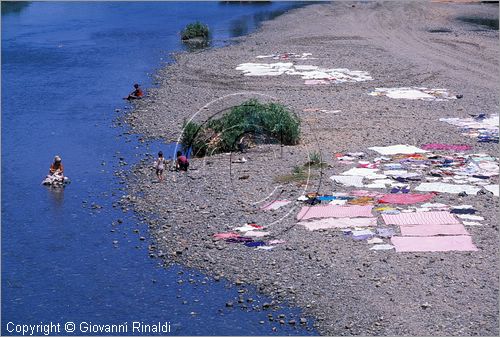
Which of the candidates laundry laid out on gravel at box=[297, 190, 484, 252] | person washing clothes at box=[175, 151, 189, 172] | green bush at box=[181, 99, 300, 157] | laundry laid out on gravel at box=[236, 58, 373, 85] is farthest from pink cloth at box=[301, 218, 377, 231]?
laundry laid out on gravel at box=[236, 58, 373, 85]

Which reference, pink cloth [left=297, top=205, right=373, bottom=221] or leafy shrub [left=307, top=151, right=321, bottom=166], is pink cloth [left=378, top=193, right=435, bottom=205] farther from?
leafy shrub [left=307, top=151, right=321, bottom=166]

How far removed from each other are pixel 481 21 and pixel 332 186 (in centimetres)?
3163

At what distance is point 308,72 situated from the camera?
32.9 m

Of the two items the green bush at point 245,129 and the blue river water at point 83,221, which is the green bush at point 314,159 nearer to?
the green bush at point 245,129

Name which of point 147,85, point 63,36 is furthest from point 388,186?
point 63,36

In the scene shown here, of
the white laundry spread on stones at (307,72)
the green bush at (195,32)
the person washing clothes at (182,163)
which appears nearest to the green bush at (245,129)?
the person washing clothes at (182,163)

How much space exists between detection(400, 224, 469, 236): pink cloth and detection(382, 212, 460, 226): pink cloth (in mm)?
131

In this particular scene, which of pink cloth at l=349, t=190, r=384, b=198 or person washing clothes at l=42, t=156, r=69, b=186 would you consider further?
person washing clothes at l=42, t=156, r=69, b=186

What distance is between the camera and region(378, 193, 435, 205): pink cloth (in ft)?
56.1

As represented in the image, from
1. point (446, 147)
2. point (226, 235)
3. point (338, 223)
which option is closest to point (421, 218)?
point (338, 223)

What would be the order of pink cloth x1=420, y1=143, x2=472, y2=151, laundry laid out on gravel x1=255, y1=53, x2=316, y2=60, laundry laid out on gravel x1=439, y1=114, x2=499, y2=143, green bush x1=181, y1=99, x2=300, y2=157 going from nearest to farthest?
pink cloth x1=420, y1=143, x2=472, y2=151
green bush x1=181, y1=99, x2=300, y2=157
laundry laid out on gravel x1=439, y1=114, x2=499, y2=143
laundry laid out on gravel x1=255, y1=53, x2=316, y2=60

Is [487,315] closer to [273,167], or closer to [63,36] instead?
[273,167]

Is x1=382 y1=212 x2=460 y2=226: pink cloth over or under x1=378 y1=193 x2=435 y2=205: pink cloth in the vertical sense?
over

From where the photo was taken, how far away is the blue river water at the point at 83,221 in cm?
1370
